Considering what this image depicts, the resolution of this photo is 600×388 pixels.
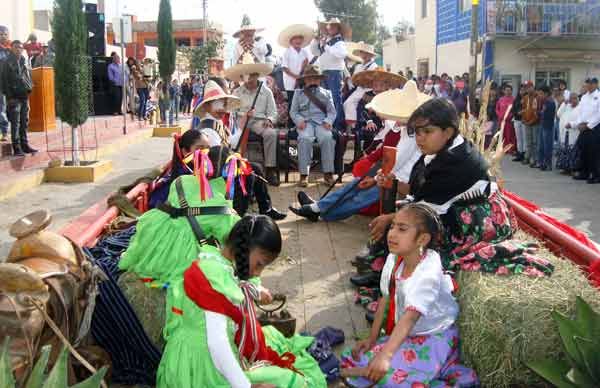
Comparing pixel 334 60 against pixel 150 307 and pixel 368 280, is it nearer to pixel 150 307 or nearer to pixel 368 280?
pixel 368 280

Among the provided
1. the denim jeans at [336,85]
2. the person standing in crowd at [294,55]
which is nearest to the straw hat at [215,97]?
the person standing in crowd at [294,55]

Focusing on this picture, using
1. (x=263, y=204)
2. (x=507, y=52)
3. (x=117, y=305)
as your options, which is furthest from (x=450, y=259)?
(x=507, y=52)

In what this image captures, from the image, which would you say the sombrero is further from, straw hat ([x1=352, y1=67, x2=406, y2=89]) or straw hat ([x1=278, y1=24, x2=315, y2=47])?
straw hat ([x1=352, y1=67, x2=406, y2=89])

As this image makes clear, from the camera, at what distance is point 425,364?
380 cm

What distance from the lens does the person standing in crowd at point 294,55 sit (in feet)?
37.9

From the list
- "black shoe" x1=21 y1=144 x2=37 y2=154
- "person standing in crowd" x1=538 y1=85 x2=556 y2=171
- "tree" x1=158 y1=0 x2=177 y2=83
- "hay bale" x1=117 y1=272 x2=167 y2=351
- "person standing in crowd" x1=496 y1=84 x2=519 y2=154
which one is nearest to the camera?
"hay bale" x1=117 y1=272 x2=167 y2=351

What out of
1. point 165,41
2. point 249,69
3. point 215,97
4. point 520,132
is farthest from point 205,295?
point 165,41

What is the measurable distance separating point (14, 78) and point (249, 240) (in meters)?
8.70

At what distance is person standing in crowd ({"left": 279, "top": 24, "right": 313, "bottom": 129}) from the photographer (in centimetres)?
→ 1155

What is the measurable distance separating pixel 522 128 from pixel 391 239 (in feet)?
45.3

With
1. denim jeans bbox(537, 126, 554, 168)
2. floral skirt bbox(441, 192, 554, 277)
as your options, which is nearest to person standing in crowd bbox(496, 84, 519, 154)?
denim jeans bbox(537, 126, 554, 168)

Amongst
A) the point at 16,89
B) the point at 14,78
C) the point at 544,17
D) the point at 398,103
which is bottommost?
the point at 398,103

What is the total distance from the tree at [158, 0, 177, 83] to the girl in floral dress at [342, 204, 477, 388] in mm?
16881

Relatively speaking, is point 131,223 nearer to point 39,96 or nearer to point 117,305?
point 117,305
